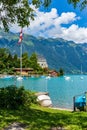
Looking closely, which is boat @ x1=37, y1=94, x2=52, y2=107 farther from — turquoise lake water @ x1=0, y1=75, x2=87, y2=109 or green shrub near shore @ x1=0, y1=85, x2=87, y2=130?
green shrub near shore @ x1=0, y1=85, x2=87, y2=130

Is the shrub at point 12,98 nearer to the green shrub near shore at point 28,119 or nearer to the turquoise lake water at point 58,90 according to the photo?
the green shrub near shore at point 28,119

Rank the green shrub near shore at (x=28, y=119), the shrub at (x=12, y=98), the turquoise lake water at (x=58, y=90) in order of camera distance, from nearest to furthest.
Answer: the green shrub near shore at (x=28, y=119)
the shrub at (x=12, y=98)
the turquoise lake water at (x=58, y=90)

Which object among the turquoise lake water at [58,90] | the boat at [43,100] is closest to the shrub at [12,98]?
the boat at [43,100]

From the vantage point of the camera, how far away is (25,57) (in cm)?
18688

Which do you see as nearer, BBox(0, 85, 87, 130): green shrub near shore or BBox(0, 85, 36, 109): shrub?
BBox(0, 85, 87, 130): green shrub near shore

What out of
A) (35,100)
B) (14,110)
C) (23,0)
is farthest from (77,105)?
(23,0)

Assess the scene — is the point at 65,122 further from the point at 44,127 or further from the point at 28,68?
the point at 28,68

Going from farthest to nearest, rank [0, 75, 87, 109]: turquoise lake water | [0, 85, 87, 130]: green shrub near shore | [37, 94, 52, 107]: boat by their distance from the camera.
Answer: [0, 75, 87, 109]: turquoise lake water
[37, 94, 52, 107]: boat
[0, 85, 87, 130]: green shrub near shore

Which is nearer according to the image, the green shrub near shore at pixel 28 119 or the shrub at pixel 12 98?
the green shrub near shore at pixel 28 119

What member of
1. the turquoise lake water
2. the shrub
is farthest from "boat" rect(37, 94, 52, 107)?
the shrub

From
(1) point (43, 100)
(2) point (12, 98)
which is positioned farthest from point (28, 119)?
(1) point (43, 100)

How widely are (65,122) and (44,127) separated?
5.96 ft

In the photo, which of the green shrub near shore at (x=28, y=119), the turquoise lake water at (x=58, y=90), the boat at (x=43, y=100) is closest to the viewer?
the green shrub near shore at (x=28, y=119)

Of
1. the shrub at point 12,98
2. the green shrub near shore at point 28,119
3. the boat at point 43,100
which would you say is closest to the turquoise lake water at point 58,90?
the boat at point 43,100
